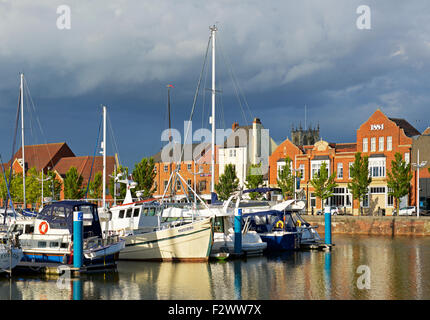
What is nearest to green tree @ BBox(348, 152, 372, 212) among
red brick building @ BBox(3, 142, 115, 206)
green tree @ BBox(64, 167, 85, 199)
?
green tree @ BBox(64, 167, 85, 199)

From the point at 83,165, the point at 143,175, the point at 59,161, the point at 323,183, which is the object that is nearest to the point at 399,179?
the point at 323,183

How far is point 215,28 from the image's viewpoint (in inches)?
1950

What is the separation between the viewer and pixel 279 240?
4534 centimetres

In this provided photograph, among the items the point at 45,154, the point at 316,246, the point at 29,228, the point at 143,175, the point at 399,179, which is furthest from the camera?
the point at 45,154

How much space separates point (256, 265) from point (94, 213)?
10844mm

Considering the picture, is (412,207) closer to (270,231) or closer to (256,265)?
(270,231)

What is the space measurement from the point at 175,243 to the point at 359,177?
41.9 meters

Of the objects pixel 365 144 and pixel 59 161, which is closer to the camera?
pixel 365 144

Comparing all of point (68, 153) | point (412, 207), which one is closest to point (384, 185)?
point (412, 207)

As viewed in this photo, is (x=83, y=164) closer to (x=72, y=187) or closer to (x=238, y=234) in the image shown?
(x=72, y=187)

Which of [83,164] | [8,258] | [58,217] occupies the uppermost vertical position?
[83,164]

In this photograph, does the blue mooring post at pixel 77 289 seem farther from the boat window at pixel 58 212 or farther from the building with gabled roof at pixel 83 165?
the building with gabled roof at pixel 83 165

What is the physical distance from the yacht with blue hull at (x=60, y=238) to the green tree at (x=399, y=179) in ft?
152

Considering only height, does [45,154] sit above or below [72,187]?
above
